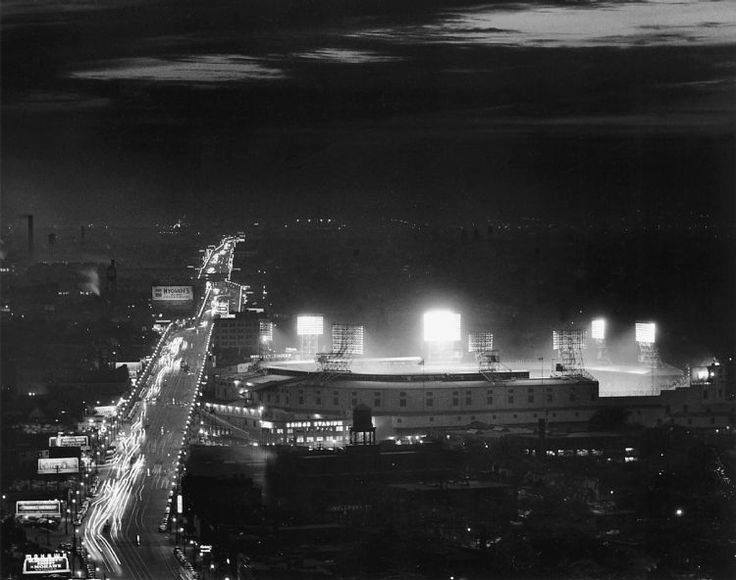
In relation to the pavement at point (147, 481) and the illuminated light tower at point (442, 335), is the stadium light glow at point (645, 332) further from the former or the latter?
the pavement at point (147, 481)

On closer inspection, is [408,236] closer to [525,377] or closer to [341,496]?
[525,377]

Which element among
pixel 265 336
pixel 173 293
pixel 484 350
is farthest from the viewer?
pixel 173 293

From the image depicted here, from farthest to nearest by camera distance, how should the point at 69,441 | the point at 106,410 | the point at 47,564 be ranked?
the point at 106,410, the point at 69,441, the point at 47,564

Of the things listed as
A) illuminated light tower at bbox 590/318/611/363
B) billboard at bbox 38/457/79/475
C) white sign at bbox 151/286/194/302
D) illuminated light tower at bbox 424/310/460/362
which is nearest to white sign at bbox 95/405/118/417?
billboard at bbox 38/457/79/475

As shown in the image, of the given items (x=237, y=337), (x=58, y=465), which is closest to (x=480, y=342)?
(x=237, y=337)

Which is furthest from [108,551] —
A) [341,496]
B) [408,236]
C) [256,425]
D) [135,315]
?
[135,315]

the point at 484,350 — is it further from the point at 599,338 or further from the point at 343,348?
the point at 599,338
